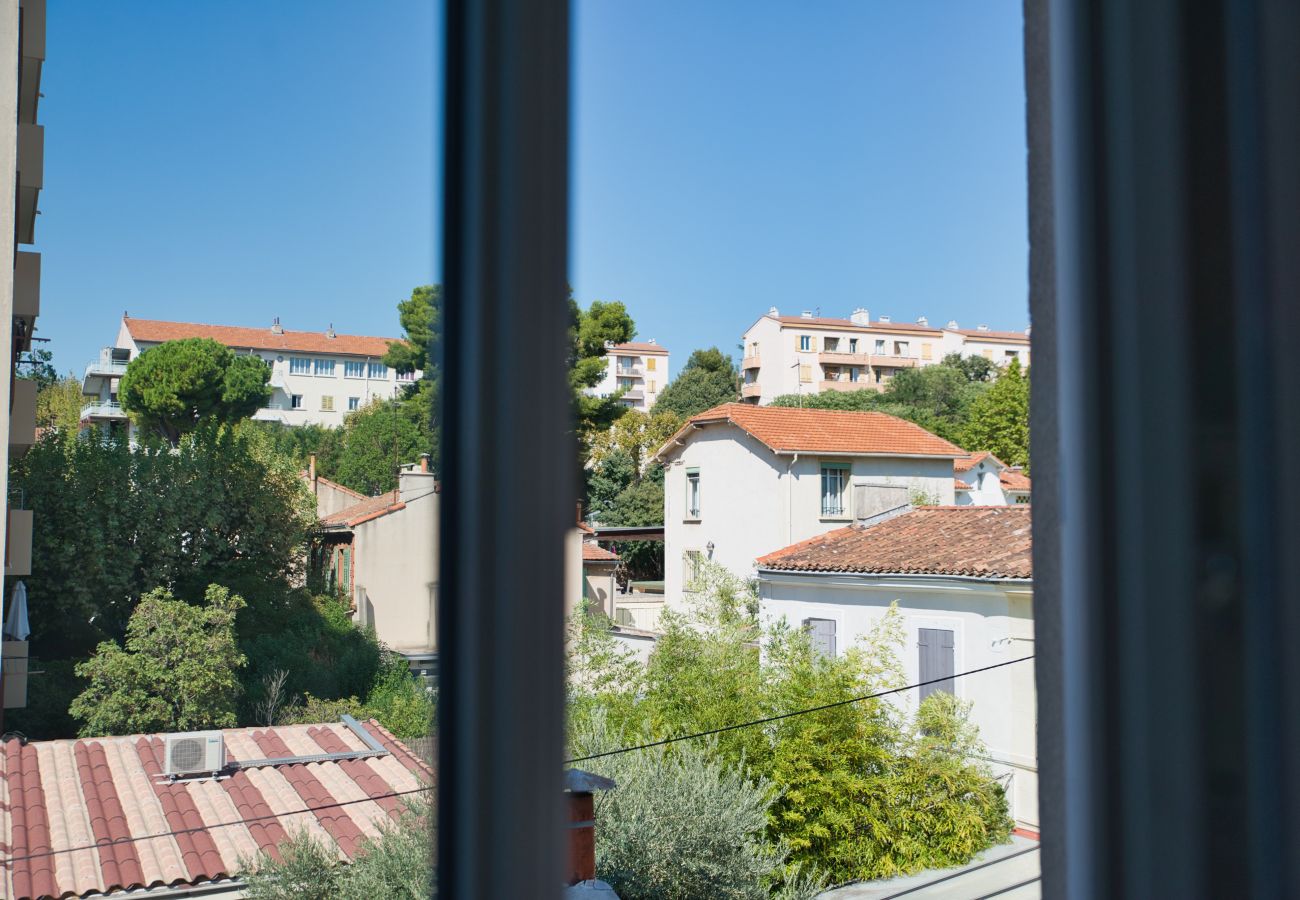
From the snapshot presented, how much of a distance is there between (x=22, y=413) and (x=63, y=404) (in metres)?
3.85

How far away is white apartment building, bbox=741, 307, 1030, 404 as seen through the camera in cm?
1866

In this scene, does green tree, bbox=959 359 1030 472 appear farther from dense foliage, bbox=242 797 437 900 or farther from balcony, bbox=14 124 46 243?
balcony, bbox=14 124 46 243

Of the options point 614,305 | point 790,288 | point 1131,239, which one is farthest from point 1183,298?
point 790,288

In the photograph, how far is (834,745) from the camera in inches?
209

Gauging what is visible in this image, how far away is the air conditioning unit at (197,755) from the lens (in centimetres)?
322

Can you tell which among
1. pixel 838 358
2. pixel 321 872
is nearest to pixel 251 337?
pixel 321 872

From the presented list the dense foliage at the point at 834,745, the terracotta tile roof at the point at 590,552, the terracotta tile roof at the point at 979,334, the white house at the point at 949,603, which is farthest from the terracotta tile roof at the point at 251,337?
the terracotta tile roof at the point at 979,334

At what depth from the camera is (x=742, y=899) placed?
12.5 ft

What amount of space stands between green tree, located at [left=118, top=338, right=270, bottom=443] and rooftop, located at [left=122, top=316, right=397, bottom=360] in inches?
3.5

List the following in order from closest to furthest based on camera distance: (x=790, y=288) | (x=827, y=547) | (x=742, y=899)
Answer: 1. (x=742, y=899)
2. (x=827, y=547)
3. (x=790, y=288)

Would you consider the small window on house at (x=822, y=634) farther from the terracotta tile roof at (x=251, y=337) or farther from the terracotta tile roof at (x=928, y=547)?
the terracotta tile roof at (x=251, y=337)

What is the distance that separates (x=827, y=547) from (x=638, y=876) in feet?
13.4

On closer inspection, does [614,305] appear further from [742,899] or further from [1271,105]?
[1271,105]

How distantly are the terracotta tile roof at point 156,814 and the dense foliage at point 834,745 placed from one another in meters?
1.68
